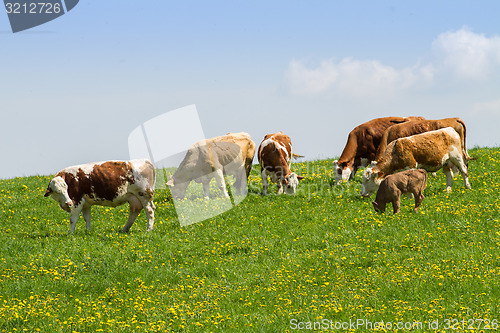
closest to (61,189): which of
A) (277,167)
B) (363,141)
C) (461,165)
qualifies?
(277,167)

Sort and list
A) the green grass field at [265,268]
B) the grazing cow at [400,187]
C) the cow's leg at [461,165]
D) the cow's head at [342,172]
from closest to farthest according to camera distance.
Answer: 1. the green grass field at [265,268]
2. the grazing cow at [400,187]
3. the cow's leg at [461,165]
4. the cow's head at [342,172]

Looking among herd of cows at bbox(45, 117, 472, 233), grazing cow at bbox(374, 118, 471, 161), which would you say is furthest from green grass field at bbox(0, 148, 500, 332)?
grazing cow at bbox(374, 118, 471, 161)

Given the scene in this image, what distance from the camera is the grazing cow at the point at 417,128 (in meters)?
22.1

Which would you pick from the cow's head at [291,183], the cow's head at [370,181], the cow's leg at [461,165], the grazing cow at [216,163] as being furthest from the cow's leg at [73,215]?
the cow's leg at [461,165]

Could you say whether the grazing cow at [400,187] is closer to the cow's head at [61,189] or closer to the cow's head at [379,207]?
the cow's head at [379,207]

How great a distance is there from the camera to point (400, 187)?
16.5 metres

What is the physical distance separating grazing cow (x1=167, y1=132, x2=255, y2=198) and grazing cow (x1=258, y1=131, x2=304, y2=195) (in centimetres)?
91

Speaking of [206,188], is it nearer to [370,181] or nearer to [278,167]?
[278,167]

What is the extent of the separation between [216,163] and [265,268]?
33.7 ft

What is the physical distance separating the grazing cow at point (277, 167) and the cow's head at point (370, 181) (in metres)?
3.36

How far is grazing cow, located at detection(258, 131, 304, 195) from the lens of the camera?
22.0 m

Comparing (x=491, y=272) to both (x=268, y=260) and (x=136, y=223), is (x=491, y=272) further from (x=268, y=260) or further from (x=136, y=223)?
(x=136, y=223)

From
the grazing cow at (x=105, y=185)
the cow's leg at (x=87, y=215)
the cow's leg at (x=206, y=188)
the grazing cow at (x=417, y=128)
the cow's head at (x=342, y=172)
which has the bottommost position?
the cow's head at (x=342, y=172)

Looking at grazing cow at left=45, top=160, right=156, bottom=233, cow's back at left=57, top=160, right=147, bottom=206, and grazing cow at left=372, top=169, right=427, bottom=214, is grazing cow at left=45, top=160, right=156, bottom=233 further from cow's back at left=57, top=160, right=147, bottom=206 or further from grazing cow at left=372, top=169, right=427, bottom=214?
grazing cow at left=372, top=169, right=427, bottom=214
